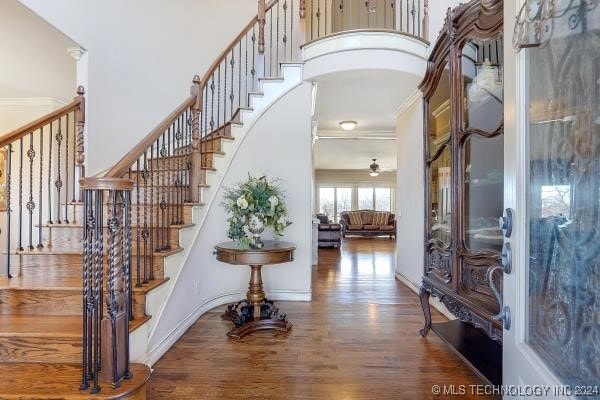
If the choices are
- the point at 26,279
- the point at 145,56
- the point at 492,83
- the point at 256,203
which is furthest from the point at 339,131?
the point at 26,279

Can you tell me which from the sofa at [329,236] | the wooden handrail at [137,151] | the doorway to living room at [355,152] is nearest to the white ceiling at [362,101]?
the doorway to living room at [355,152]

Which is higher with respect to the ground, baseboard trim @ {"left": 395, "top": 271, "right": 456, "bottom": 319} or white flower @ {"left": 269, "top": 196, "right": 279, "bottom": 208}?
white flower @ {"left": 269, "top": 196, "right": 279, "bottom": 208}

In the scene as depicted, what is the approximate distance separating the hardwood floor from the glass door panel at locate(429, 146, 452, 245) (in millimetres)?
901

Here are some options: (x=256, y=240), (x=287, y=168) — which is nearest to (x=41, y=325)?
(x=256, y=240)

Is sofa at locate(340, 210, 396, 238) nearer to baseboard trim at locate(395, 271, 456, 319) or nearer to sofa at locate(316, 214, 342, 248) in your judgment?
sofa at locate(316, 214, 342, 248)

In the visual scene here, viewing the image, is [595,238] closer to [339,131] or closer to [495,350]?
[495,350]

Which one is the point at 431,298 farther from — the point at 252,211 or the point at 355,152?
the point at 355,152

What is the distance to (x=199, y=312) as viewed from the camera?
10.8 ft

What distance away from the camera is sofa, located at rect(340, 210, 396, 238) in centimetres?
1141

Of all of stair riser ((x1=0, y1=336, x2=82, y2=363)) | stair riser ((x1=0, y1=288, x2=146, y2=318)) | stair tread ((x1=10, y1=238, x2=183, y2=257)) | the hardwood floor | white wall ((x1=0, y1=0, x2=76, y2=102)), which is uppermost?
white wall ((x1=0, y1=0, x2=76, y2=102))

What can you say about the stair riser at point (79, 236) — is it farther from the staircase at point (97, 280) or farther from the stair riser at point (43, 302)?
the stair riser at point (43, 302)

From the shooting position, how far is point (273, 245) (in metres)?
3.11

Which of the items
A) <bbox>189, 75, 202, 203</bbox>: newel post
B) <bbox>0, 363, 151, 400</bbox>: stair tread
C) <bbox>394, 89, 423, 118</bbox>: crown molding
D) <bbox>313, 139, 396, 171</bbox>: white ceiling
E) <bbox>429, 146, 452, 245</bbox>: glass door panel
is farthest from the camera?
<bbox>313, 139, 396, 171</bbox>: white ceiling

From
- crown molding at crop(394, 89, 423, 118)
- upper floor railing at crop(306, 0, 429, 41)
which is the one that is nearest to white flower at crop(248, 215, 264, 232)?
upper floor railing at crop(306, 0, 429, 41)
